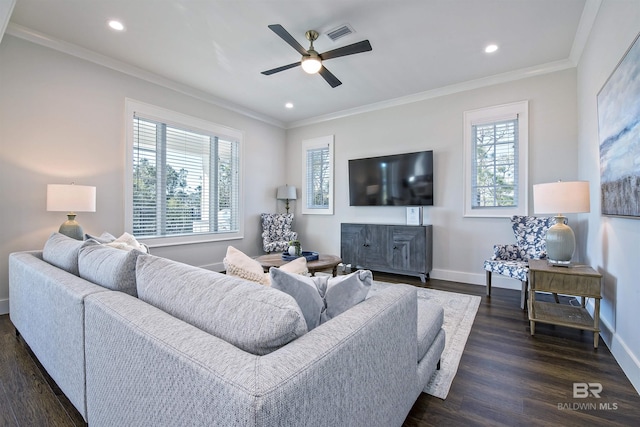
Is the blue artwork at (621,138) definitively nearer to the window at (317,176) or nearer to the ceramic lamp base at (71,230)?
the window at (317,176)

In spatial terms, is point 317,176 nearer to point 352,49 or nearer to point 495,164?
point 495,164

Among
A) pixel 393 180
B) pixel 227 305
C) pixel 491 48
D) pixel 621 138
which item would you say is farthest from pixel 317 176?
pixel 227 305

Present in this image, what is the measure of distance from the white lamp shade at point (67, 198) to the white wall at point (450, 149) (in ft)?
11.7

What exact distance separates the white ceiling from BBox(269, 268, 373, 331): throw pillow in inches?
98.5

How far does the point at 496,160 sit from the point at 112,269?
173 inches

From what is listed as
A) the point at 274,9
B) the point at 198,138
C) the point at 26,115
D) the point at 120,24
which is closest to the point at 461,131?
the point at 274,9

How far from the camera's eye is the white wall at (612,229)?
1.83 metres

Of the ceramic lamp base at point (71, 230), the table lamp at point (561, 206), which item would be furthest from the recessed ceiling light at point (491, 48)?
the ceramic lamp base at point (71, 230)

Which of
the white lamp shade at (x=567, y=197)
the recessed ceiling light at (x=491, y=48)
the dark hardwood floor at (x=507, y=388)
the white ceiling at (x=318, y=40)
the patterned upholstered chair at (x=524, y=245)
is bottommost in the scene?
the dark hardwood floor at (x=507, y=388)

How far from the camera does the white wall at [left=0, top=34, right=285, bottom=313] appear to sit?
9.50 ft

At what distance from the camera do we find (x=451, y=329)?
100 inches

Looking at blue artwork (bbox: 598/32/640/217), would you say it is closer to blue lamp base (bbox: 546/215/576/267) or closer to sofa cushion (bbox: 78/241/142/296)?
blue lamp base (bbox: 546/215/576/267)

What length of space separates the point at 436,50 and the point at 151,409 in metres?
3.88

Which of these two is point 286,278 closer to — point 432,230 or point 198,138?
point 432,230
